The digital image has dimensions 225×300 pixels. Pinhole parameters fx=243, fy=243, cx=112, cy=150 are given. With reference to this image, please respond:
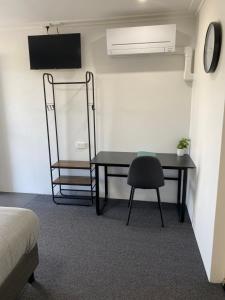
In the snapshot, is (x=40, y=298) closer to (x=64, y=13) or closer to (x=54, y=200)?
(x=54, y=200)

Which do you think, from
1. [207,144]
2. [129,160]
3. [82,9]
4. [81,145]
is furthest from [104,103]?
[207,144]

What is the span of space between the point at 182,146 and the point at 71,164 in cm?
157

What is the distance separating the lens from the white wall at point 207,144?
6.35 ft

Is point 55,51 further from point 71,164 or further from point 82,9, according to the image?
point 71,164

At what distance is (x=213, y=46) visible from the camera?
6.73 ft

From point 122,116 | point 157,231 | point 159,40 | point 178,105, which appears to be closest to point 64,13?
point 159,40

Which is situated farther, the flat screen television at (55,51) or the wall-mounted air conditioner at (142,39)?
the flat screen television at (55,51)

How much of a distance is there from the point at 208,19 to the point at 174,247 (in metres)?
2.33

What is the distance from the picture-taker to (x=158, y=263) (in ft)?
7.50

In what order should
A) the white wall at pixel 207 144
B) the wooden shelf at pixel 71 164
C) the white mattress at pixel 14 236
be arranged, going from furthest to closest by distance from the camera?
the wooden shelf at pixel 71 164 < the white wall at pixel 207 144 < the white mattress at pixel 14 236

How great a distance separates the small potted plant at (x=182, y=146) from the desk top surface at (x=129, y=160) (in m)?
0.06

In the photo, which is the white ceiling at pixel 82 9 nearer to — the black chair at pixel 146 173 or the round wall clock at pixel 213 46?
the round wall clock at pixel 213 46

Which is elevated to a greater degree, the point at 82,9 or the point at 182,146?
the point at 82,9

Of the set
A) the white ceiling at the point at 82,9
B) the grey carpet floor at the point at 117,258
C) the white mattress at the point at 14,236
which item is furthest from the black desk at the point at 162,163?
the white ceiling at the point at 82,9
